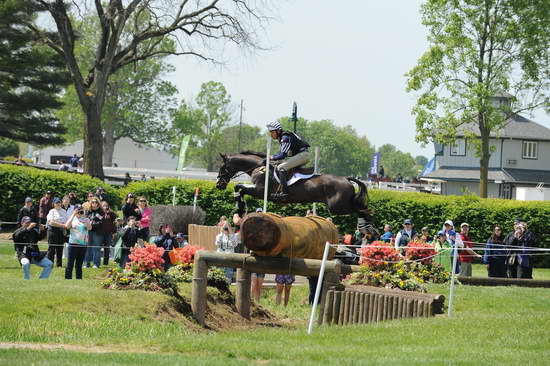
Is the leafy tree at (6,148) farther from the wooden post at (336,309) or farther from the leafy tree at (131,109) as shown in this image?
the wooden post at (336,309)

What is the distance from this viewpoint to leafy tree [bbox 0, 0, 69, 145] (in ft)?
138

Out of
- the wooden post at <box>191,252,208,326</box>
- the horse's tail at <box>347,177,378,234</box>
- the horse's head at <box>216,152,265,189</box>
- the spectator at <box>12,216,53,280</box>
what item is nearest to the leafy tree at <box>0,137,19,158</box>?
the horse's head at <box>216,152,265,189</box>

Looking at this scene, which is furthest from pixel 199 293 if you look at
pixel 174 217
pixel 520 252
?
pixel 174 217

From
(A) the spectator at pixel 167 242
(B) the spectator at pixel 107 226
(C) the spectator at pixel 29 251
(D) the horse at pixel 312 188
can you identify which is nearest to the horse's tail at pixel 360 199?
(D) the horse at pixel 312 188

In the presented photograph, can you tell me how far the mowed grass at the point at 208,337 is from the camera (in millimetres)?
10539

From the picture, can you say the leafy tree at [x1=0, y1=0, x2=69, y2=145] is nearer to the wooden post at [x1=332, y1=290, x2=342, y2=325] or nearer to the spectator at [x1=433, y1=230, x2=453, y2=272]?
the spectator at [x1=433, y1=230, x2=453, y2=272]

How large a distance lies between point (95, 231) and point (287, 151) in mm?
5618

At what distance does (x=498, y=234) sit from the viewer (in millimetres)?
26344

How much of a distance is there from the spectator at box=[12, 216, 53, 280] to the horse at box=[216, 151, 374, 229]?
200 inches

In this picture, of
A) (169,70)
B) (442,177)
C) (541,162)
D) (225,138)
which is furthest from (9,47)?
(225,138)

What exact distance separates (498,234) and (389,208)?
8517mm

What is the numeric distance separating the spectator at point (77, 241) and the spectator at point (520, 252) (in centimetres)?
1152

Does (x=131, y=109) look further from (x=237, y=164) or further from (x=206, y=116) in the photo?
(x=237, y=164)

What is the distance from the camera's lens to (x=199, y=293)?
1550 centimetres
